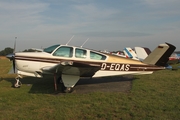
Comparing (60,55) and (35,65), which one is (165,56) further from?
(35,65)

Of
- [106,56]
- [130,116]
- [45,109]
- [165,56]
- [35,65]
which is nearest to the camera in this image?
[130,116]

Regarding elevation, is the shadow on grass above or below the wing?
below

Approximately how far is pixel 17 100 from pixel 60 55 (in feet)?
8.31

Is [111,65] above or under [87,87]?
above

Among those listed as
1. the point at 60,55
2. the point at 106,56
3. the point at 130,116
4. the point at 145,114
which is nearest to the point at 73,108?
the point at 130,116

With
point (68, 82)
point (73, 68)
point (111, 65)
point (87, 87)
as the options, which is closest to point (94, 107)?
point (73, 68)

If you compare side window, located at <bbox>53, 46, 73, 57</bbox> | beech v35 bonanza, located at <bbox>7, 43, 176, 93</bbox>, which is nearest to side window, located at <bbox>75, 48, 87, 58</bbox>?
beech v35 bonanza, located at <bbox>7, 43, 176, 93</bbox>

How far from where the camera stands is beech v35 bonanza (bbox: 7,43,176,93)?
705 centimetres

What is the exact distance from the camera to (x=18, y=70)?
25.0 ft

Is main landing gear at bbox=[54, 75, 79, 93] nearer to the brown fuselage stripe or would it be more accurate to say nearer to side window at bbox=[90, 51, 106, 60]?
the brown fuselage stripe

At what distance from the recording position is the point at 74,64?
19.9 ft

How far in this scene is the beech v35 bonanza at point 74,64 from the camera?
7049 millimetres

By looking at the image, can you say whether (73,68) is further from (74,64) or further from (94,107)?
(94,107)

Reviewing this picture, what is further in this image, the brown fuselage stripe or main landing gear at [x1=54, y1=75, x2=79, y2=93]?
the brown fuselage stripe
